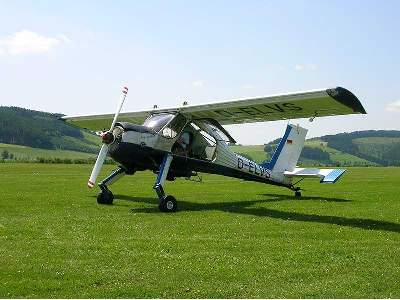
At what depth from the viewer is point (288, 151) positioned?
22812 mm

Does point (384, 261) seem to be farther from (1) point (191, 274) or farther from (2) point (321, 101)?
(2) point (321, 101)

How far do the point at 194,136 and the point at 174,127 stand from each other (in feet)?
3.29

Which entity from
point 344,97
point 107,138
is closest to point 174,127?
point 107,138

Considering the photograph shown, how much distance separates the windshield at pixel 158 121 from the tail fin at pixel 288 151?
6.43 meters

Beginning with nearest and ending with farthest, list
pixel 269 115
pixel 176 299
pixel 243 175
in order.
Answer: pixel 176 299, pixel 269 115, pixel 243 175

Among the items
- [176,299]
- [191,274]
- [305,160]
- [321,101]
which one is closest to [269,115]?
[321,101]

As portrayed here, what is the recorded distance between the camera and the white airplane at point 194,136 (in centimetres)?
1482

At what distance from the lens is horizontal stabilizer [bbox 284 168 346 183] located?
20059 mm

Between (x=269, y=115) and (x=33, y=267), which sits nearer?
(x=33, y=267)

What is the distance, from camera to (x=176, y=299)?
6.02 m

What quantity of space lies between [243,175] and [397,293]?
44.7ft

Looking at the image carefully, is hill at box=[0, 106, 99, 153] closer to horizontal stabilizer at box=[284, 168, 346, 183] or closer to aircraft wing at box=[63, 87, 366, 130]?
horizontal stabilizer at box=[284, 168, 346, 183]

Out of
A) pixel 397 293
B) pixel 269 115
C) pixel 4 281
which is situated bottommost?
pixel 4 281

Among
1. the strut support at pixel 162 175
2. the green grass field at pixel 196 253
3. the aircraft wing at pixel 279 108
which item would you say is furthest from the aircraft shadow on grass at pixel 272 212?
the aircraft wing at pixel 279 108
